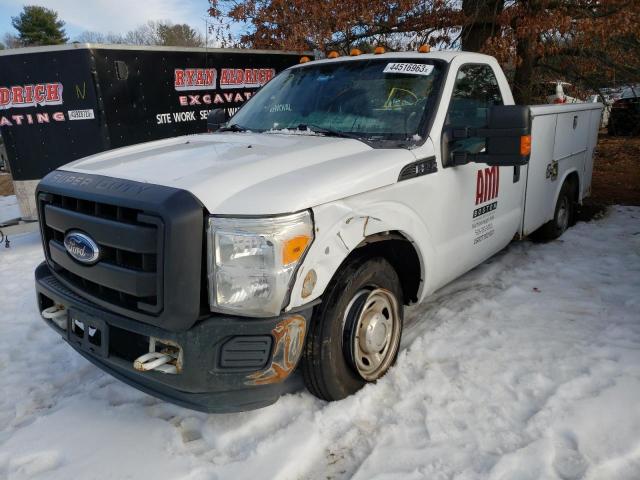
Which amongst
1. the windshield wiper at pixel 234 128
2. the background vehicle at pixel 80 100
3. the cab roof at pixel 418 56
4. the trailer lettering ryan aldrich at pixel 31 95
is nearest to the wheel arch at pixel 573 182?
the cab roof at pixel 418 56

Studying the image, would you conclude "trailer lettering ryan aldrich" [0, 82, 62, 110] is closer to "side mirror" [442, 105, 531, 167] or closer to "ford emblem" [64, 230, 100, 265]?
"ford emblem" [64, 230, 100, 265]

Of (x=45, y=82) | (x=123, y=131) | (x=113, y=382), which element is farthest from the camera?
(x=123, y=131)

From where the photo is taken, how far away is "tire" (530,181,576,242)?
5582 millimetres

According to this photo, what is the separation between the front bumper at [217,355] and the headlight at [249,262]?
0.30 ft

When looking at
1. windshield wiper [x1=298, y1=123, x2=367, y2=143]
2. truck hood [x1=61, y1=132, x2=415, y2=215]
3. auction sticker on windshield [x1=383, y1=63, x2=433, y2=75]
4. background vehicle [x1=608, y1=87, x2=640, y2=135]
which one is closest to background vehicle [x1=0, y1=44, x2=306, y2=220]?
truck hood [x1=61, y1=132, x2=415, y2=215]

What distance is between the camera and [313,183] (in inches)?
95.0

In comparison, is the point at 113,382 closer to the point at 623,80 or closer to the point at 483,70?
the point at 483,70

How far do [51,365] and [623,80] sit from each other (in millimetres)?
10388

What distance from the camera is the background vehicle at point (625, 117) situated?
14766 mm

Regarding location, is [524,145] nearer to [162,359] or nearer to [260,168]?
[260,168]

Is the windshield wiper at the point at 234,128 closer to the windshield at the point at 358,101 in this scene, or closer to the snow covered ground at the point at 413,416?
the windshield at the point at 358,101

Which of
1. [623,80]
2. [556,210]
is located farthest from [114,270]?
[623,80]

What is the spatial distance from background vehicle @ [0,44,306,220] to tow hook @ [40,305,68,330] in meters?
4.36

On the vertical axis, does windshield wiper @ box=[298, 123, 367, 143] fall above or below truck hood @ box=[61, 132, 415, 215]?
above
